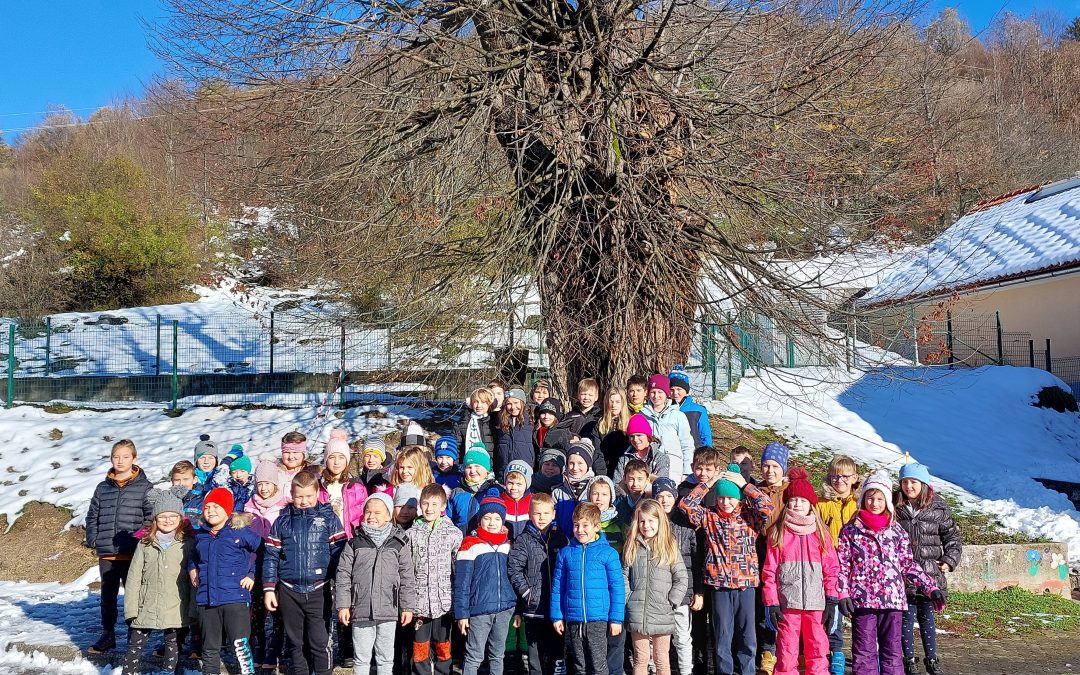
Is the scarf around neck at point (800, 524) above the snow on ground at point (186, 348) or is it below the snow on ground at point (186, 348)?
below

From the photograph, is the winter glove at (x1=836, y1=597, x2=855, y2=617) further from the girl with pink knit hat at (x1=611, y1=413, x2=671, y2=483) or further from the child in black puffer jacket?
the girl with pink knit hat at (x1=611, y1=413, x2=671, y2=483)

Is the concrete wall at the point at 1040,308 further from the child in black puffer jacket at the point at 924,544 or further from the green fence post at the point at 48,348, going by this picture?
the green fence post at the point at 48,348

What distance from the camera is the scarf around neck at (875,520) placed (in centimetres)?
589

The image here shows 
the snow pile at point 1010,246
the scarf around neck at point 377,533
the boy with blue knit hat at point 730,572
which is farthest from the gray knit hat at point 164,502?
the snow pile at point 1010,246

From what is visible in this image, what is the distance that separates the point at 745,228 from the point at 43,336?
43.9ft

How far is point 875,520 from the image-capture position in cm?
591

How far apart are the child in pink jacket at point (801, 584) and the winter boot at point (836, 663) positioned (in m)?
0.28

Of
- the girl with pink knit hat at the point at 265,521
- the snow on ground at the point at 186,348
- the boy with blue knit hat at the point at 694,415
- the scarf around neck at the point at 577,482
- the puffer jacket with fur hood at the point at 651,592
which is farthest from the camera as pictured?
the snow on ground at the point at 186,348

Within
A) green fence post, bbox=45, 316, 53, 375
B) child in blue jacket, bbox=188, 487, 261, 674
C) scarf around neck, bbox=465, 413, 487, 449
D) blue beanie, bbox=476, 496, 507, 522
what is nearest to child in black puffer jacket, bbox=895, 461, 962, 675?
blue beanie, bbox=476, 496, 507, 522

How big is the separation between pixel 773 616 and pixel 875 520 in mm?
980

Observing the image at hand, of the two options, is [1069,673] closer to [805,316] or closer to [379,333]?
[805,316]

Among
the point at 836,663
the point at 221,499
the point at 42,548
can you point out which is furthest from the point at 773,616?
the point at 42,548

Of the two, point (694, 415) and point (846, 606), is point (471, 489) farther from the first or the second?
point (846, 606)

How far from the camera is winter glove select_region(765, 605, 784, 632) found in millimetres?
5836
